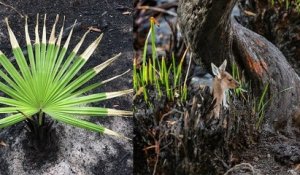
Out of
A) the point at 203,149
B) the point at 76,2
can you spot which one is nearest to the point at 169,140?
the point at 203,149

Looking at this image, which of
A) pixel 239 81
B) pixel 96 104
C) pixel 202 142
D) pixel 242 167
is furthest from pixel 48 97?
pixel 239 81

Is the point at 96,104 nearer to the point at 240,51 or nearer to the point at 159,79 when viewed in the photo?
the point at 159,79

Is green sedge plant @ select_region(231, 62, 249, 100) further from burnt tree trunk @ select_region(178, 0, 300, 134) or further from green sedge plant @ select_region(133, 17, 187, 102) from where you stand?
green sedge plant @ select_region(133, 17, 187, 102)

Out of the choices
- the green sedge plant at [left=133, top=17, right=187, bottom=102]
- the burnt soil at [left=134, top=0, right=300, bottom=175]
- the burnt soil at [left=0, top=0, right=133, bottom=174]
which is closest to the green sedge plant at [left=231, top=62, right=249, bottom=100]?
the burnt soil at [left=134, top=0, right=300, bottom=175]

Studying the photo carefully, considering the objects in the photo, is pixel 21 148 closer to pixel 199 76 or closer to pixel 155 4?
pixel 199 76

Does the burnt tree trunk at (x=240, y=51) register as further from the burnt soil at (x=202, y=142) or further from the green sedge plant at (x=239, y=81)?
the burnt soil at (x=202, y=142)

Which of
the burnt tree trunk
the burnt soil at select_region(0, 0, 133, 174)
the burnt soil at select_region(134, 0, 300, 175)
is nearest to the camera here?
the burnt soil at select_region(0, 0, 133, 174)
